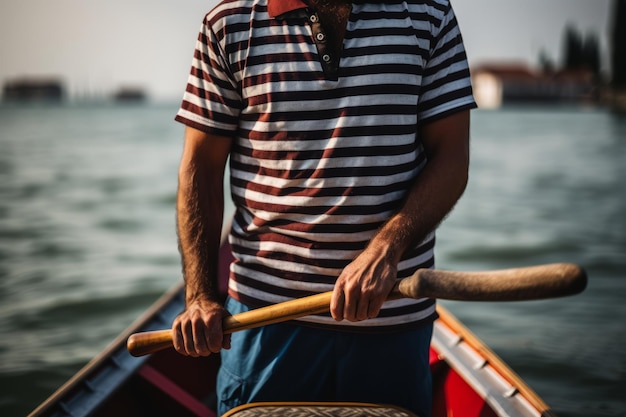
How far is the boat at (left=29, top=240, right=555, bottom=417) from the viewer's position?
2.09 m

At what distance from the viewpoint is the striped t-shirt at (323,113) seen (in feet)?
4.45

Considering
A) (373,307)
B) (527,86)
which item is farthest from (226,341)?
(527,86)

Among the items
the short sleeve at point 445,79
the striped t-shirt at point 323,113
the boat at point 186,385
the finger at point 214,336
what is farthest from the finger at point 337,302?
the boat at point 186,385

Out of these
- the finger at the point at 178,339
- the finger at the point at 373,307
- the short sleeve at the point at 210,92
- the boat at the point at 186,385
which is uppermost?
the short sleeve at the point at 210,92

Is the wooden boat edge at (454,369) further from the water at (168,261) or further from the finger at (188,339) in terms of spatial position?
the water at (168,261)

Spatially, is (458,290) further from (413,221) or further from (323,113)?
(323,113)

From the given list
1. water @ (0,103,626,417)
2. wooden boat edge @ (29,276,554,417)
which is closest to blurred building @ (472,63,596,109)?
water @ (0,103,626,417)

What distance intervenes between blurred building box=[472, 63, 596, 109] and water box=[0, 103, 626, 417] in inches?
2164

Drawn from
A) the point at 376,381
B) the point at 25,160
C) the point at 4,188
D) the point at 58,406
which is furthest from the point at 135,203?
the point at 376,381

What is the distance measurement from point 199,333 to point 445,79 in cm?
74

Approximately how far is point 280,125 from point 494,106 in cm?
7715

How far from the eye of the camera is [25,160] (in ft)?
70.0

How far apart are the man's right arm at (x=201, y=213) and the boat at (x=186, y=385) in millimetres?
880

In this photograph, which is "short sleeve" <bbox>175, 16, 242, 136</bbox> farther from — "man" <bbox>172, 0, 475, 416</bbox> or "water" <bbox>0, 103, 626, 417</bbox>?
"water" <bbox>0, 103, 626, 417</bbox>
